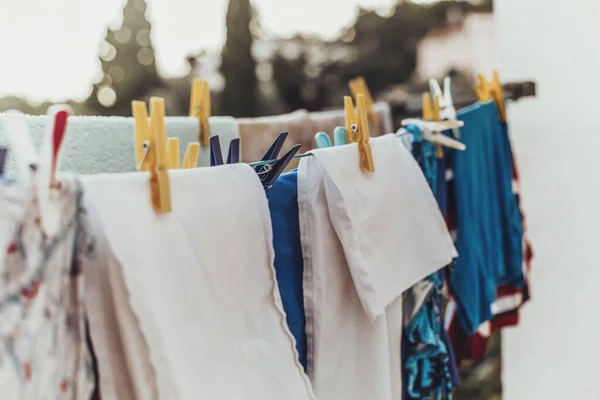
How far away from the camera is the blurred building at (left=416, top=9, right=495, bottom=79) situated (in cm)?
250

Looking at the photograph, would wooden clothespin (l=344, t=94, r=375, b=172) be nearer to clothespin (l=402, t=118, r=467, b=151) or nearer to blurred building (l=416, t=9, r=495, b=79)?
clothespin (l=402, t=118, r=467, b=151)

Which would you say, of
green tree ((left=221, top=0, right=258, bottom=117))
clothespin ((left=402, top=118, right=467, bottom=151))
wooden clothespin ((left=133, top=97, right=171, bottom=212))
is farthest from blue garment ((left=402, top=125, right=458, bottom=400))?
green tree ((left=221, top=0, right=258, bottom=117))

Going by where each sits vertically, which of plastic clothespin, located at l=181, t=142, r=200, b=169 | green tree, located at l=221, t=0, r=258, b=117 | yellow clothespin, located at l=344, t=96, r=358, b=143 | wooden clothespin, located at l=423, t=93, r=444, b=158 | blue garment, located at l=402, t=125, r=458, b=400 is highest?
green tree, located at l=221, t=0, r=258, b=117

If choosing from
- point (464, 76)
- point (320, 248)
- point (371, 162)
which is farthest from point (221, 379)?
point (464, 76)

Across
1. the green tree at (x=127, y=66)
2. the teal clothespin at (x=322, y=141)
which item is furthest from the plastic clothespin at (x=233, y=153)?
the green tree at (x=127, y=66)

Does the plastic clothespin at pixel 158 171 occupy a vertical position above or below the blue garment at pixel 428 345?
above

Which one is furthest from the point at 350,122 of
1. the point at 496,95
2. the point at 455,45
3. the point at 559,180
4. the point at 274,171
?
the point at 455,45

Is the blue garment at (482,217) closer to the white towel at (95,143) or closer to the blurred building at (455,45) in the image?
the white towel at (95,143)

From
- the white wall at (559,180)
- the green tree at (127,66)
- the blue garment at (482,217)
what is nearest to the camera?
the blue garment at (482,217)

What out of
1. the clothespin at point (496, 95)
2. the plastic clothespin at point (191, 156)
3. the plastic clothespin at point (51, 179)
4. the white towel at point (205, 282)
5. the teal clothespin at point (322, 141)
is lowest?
the white towel at point (205, 282)

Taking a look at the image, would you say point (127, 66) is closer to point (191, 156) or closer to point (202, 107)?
point (202, 107)

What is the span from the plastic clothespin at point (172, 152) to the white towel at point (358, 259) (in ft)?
0.41

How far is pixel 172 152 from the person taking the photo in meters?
0.51

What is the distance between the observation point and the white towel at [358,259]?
1.82 feet
